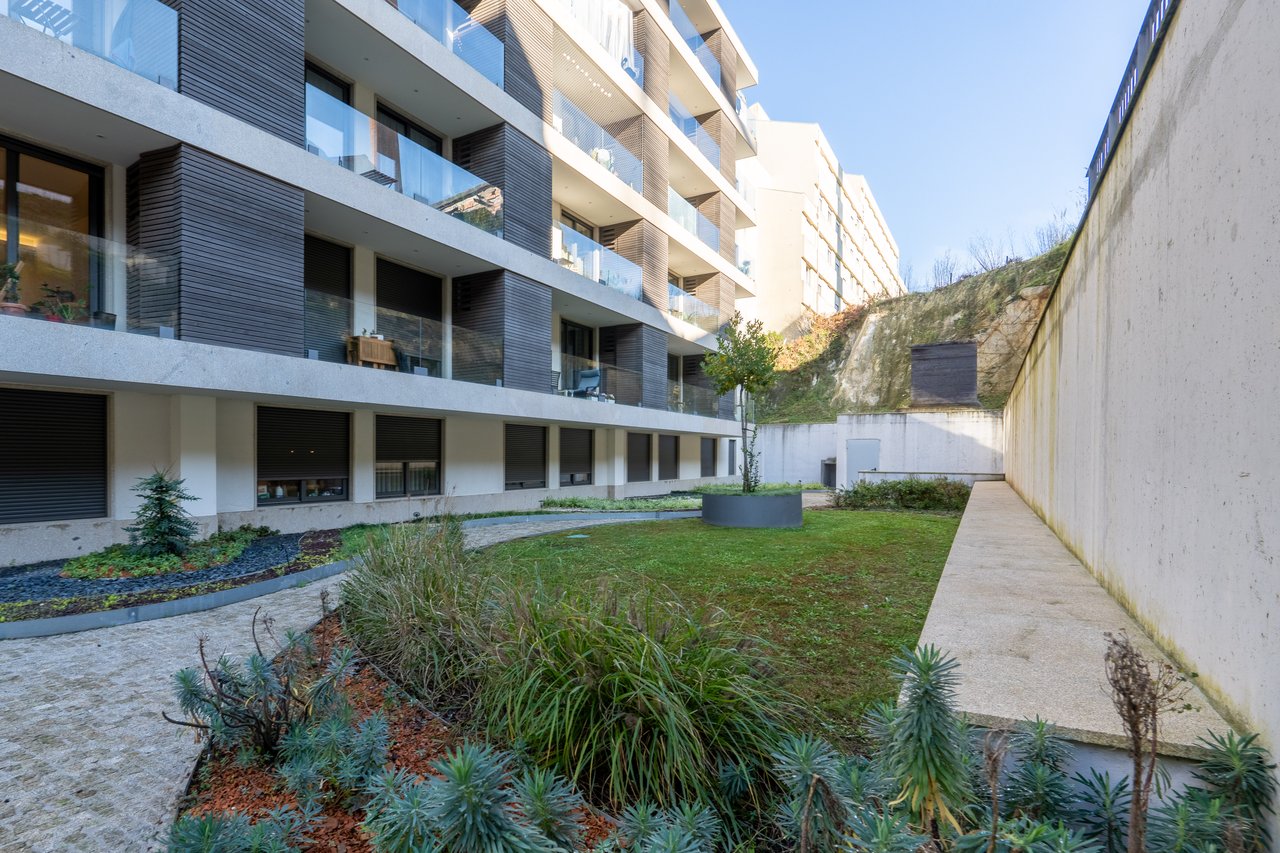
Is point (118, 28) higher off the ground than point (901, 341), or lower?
higher

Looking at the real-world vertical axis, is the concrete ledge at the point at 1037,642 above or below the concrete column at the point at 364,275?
below

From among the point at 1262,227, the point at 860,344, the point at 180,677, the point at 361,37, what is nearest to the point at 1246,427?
the point at 1262,227

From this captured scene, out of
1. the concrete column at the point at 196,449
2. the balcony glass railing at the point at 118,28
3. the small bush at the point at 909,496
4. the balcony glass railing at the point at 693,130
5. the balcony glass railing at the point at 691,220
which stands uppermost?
the balcony glass railing at the point at 693,130

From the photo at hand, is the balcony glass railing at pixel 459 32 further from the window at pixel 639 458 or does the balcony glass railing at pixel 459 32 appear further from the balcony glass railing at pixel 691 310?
the window at pixel 639 458

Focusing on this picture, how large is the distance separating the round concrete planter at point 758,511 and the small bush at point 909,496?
642 centimetres

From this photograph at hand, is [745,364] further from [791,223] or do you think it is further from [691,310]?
[791,223]

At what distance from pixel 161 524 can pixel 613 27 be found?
60.1 ft

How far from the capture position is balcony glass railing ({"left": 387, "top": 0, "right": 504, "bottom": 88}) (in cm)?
1216

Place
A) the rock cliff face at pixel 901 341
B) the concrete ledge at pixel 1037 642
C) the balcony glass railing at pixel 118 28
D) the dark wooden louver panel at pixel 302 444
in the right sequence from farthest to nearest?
1. the rock cliff face at pixel 901 341
2. the dark wooden louver panel at pixel 302 444
3. the balcony glass railing at pixel 118 28
4. the concrete ledge at pixel 1037 642

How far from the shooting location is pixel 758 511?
12.0 metres

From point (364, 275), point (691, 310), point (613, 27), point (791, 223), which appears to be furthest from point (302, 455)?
point (791, 223)

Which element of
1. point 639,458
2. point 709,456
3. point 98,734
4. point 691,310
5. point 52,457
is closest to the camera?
point 98,734

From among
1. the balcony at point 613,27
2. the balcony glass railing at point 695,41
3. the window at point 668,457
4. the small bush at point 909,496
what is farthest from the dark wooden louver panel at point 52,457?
the balcony glass railing at point 695,41

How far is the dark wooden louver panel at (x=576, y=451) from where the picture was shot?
18906 millimetres
